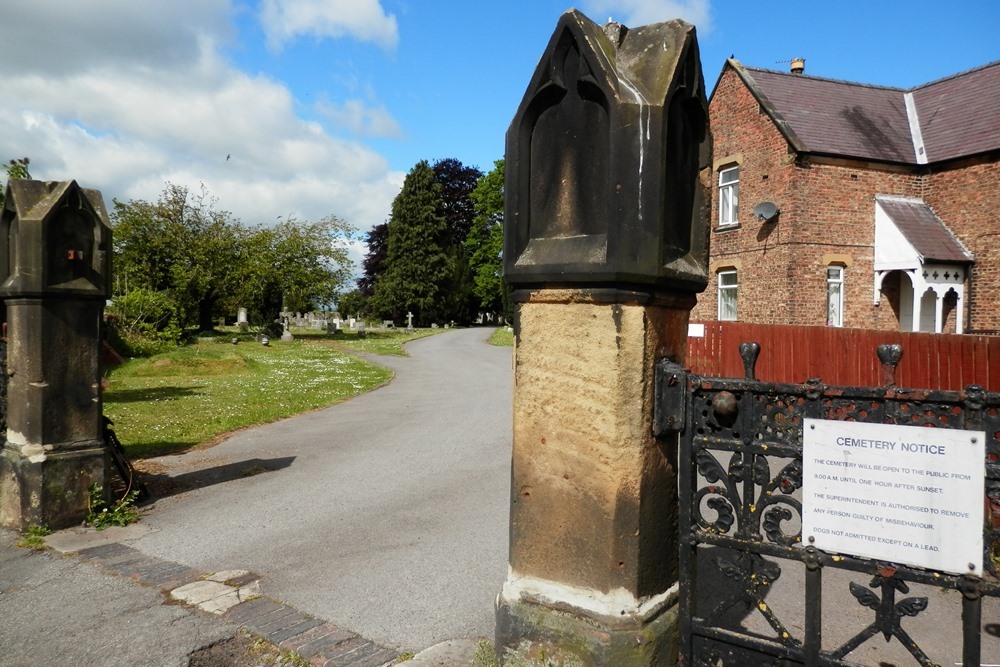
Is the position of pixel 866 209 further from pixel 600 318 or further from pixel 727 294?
pixel 600 318

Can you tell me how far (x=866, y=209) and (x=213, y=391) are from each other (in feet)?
57.9

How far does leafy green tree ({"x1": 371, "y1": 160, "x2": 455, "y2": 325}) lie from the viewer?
209 feet

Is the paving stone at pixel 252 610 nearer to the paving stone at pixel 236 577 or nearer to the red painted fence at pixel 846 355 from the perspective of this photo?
the paving stone at pixel 236 577

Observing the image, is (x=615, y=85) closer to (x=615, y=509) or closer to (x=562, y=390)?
(x=562, y=390)

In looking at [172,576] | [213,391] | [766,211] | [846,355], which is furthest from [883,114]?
[172,576]

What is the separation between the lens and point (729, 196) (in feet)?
72.6

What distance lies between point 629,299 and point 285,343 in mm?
37680

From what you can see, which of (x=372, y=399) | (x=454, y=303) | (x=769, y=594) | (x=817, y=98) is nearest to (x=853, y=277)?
(x=817, y=98)

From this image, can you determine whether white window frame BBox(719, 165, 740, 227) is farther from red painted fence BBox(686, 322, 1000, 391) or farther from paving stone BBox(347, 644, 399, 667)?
paving stone BBox(347, 644, 399, 667)

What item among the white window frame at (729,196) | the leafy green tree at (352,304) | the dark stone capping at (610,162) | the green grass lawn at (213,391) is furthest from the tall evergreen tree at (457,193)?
the dark stone capping at (610,162)

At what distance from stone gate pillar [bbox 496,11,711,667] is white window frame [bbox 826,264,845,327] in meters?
18.6

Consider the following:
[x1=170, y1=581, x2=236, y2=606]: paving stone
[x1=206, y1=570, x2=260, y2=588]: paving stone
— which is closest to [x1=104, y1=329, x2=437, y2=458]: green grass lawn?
[x1=206, y1=570, x2=260, y2=588]: paving stone

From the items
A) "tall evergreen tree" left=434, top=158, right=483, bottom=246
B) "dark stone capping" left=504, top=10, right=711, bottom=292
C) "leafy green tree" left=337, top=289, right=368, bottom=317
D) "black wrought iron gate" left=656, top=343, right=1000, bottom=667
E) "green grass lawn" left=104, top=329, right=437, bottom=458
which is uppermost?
"tall evergreen tree" left=434, top=158, right=483, bottom=246

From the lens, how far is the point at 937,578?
2422 mm
